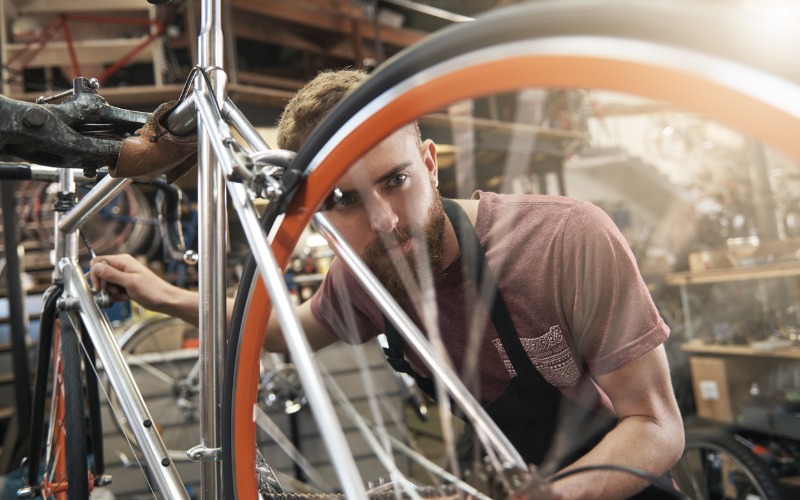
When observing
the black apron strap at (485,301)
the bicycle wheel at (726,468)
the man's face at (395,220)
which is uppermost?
the man's face at (395,220)

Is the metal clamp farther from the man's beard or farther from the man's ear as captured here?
the man's ear

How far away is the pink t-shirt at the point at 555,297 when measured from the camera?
2.08ft

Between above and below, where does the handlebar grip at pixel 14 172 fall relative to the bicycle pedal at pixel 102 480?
above

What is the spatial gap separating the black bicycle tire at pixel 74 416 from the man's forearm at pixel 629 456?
75 cm

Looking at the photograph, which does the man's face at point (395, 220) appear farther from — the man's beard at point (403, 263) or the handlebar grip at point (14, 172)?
the handlebar grip at point (14, 172)

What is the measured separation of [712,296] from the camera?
2.43 ft

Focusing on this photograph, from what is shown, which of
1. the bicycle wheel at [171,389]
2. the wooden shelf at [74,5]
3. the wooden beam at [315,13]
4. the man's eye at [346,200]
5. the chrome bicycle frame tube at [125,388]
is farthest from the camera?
the wooden beam at [315,13]

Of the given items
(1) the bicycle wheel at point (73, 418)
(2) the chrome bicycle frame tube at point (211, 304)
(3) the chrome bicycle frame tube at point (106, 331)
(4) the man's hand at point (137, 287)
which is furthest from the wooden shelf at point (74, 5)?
(2) the chrome bicycle frame tube at point (211, 304)

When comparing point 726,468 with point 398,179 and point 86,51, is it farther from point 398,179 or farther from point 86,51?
point 86,51

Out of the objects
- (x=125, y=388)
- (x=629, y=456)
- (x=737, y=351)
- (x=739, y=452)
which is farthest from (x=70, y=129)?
(x=739, y=452)

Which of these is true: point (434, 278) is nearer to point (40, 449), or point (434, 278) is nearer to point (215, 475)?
point (215, 475)

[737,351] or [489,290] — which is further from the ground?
[489,290]

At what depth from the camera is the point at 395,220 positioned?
2.08ft

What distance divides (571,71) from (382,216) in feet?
0.98
